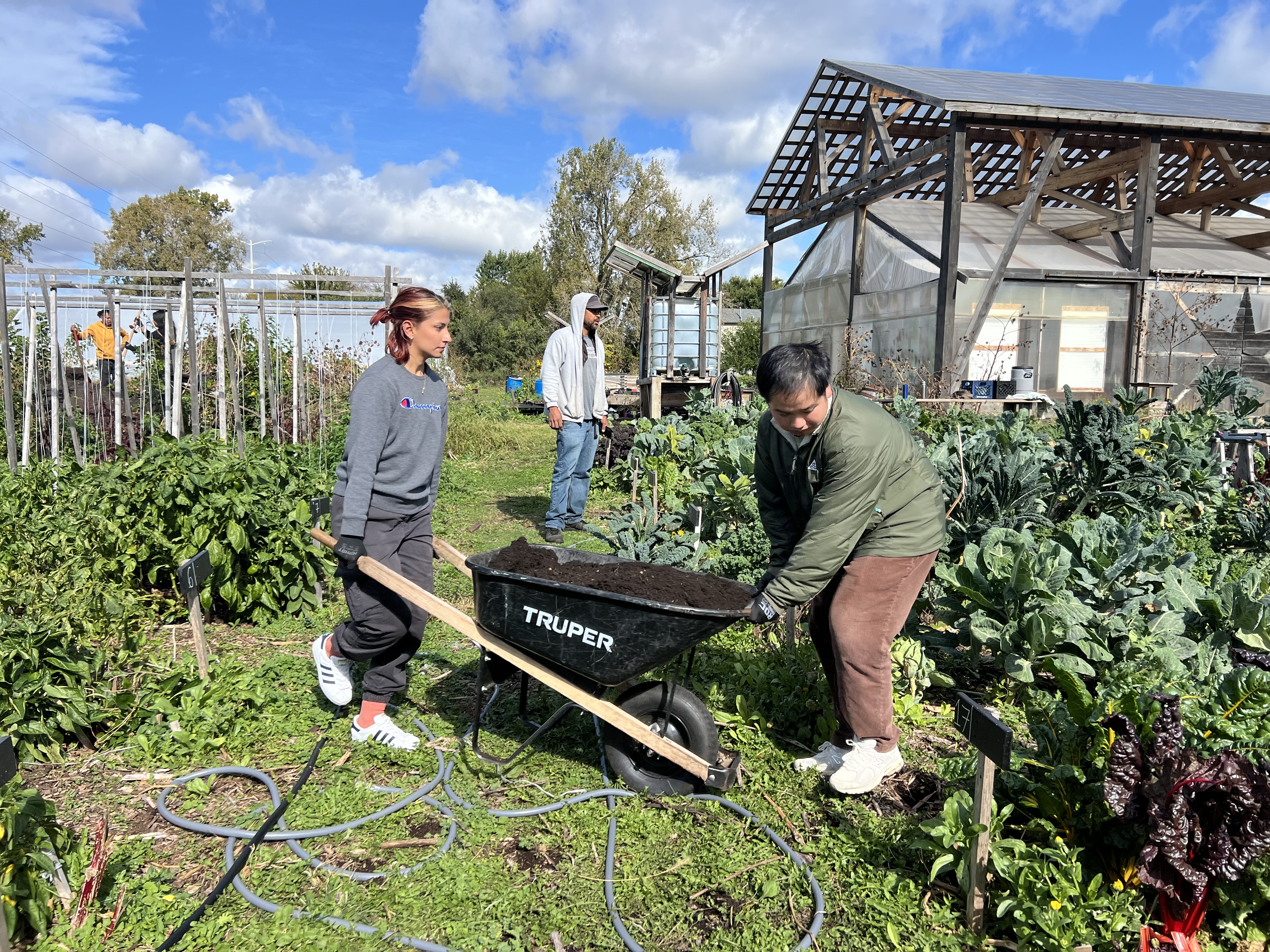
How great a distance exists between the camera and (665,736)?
2.66 m

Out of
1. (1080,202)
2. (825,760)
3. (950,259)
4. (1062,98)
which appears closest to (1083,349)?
(1080,202)

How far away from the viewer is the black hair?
2.33m

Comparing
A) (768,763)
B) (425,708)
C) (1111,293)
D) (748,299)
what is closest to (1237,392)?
(1111,293)

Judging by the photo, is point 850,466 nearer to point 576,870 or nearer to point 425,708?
point 576,870

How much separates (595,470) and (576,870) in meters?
6.38

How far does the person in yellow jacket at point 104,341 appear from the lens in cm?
794

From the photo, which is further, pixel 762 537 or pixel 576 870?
pixel 762 537

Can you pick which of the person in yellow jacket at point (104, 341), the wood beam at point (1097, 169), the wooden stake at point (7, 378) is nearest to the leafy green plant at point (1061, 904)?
the wooden stake at point (7, 378)

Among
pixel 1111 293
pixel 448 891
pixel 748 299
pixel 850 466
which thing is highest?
pixel 748 299

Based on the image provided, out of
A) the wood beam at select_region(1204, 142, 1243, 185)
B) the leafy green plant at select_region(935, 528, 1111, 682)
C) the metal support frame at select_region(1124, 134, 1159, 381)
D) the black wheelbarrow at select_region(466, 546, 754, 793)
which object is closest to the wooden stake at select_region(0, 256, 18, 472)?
the black wheelbarrow at select_region(466, 546, 754, 793)

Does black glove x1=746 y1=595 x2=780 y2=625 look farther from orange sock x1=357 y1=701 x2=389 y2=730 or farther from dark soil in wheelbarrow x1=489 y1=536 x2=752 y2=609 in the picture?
orange sock x1=357 y1=701 x2=389 y2=730

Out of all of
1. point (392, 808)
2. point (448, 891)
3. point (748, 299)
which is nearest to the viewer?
point (448, 891)

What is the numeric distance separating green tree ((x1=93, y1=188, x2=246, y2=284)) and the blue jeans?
115 feet

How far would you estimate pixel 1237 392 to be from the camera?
846cm
